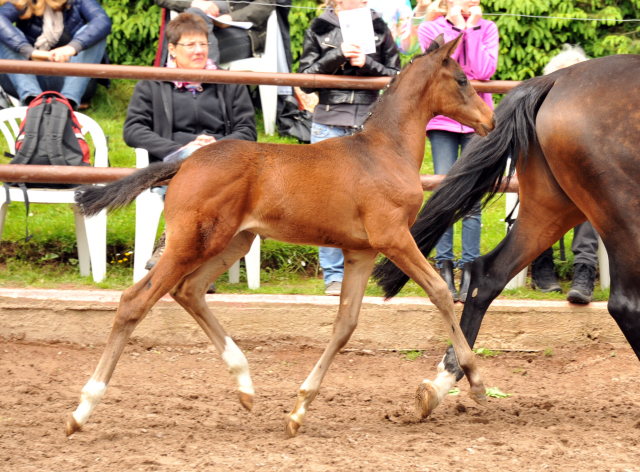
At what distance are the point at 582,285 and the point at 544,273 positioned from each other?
18.4 inches

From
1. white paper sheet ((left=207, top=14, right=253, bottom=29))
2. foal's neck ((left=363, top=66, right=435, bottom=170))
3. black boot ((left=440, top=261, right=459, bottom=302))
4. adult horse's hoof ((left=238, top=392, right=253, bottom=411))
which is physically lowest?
black boot ((left=440, top=261, right=459, bottom=302))

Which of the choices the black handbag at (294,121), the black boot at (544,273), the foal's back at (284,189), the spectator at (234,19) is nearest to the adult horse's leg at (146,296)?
the foal's back at (284,189)

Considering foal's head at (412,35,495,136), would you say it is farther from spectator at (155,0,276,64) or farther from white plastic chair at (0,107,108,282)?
spectator at (155,0,276,64)

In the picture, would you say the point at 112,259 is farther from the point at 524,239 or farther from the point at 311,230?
the point at 524,239

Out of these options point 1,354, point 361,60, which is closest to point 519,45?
point 361,60

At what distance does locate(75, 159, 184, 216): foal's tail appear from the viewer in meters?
3.43

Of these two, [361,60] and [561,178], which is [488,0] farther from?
[561,178]

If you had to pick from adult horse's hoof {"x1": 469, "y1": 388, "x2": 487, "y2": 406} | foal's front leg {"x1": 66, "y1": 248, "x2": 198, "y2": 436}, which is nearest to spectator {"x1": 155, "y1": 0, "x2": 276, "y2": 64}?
foal's front leg {"x1": 66, "y1": 248, "x2": 198, "y2": 436}

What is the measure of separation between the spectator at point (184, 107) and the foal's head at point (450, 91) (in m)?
2.02

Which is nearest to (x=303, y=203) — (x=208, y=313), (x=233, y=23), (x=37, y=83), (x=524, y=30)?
(x=208, y=313)

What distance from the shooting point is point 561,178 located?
370cm

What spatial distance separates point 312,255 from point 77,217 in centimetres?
175

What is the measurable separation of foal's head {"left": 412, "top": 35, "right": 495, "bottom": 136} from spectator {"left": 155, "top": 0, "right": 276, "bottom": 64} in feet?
13.6

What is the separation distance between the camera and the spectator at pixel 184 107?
527cm
